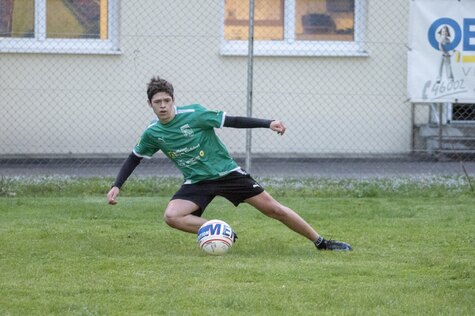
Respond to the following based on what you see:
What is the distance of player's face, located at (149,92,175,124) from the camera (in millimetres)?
9070

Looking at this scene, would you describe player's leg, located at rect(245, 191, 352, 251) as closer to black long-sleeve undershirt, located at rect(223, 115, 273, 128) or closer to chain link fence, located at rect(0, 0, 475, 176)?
black long-sleeve undershirt, located at rect(223, 115, 273, 128)

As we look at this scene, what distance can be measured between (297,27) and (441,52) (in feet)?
14.4

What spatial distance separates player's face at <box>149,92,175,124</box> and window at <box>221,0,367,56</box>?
25.2 feet

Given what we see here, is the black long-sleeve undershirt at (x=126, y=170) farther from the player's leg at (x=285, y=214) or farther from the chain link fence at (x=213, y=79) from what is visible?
the chain link fence at (x=213, y=79)

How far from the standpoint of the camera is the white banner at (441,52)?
13.1 metres

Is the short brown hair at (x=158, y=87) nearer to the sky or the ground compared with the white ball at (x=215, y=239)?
nearer to the sky

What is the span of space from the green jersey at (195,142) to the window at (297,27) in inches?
299

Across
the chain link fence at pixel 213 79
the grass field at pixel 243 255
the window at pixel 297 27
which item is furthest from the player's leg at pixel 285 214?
the window at pixel 297 27

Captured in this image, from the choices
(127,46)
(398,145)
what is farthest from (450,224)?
(127,46)

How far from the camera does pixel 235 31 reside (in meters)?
17.0

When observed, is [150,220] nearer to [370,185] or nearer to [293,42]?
[370,185]

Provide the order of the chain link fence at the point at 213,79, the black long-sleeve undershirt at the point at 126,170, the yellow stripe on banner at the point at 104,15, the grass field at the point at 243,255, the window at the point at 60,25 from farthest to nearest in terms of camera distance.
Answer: the yellow stripe on banner at the point at 104,15
the window at the point at 60,25
the chain link fence at the point at 213,79
the black long-sleeve undershirt at the point at 126,170
the grass field at the point at 243,255

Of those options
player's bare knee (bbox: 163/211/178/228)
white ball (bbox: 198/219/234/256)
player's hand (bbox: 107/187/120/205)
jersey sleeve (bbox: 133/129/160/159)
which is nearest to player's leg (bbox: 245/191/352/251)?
white ball (bbox: 198/219/234/256)

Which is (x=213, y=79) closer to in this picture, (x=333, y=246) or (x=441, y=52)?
(x=441, y=52)
